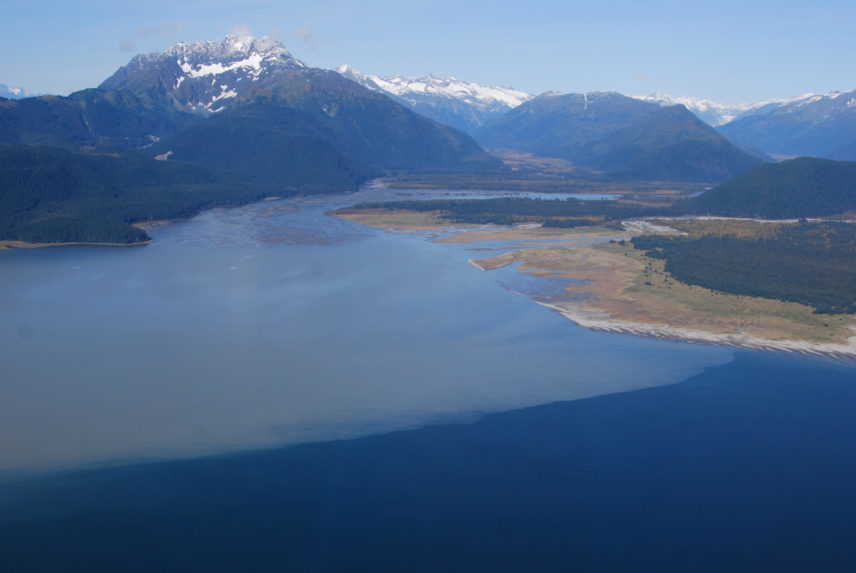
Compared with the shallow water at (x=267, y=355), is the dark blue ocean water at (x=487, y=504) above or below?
below

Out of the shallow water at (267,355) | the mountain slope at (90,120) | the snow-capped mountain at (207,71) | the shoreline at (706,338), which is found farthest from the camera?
the snow-capped mountain at (207,71)

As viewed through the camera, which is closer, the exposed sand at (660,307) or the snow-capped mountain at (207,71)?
the exposed sand at (660,307)

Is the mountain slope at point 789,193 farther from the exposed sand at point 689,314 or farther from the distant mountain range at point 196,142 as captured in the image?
the distant mountain range at point 196,142

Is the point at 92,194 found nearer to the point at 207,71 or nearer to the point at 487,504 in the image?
the point at 487,504

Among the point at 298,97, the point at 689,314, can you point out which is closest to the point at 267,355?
the point at 689,314

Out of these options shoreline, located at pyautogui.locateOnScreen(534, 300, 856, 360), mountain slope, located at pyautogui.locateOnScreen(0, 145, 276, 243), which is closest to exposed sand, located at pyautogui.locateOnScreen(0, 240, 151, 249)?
mountain slope, located at pyautogui.locateOnScreen(0, 145, 276, 243)

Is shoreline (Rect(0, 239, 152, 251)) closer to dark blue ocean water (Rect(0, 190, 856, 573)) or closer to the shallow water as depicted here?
the shallow water

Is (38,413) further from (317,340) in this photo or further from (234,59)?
(234,59)

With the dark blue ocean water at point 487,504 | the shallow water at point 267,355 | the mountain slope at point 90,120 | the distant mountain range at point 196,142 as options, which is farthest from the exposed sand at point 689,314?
the mountain slope at point 90,120
